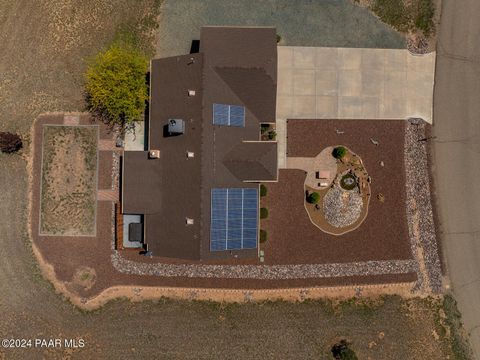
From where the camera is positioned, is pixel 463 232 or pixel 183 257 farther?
pixel 463 232

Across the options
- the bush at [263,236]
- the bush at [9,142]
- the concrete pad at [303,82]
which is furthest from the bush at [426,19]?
the bush at [9,142]

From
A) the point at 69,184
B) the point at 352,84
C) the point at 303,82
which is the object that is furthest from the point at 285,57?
the point at 69,184

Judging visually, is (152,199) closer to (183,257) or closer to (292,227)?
(183,257)

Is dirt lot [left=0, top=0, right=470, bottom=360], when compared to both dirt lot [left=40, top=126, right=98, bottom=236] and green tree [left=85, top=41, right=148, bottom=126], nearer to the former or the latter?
dirt lot [left=40, top=126, right=98, bottom=236]

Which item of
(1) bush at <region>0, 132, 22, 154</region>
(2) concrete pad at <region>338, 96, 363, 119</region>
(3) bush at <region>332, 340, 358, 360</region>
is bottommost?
(3) bush at <region>332, 340, 358, 360</region>

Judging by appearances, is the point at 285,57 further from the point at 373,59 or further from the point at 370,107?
the point at 370,107

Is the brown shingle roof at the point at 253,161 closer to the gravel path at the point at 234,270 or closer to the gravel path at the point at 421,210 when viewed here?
the gravel path at the point at 234,270

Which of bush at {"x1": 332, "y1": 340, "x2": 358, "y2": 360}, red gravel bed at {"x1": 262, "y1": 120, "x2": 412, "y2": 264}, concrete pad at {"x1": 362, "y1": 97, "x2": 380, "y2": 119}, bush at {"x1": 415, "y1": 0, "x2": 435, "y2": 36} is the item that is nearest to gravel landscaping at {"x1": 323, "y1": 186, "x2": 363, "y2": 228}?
red gravel bed at {"x1": 262, "y1": 120, "x2": 412, "y2": 264}

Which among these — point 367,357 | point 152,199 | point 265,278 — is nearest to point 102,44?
point 152,199
